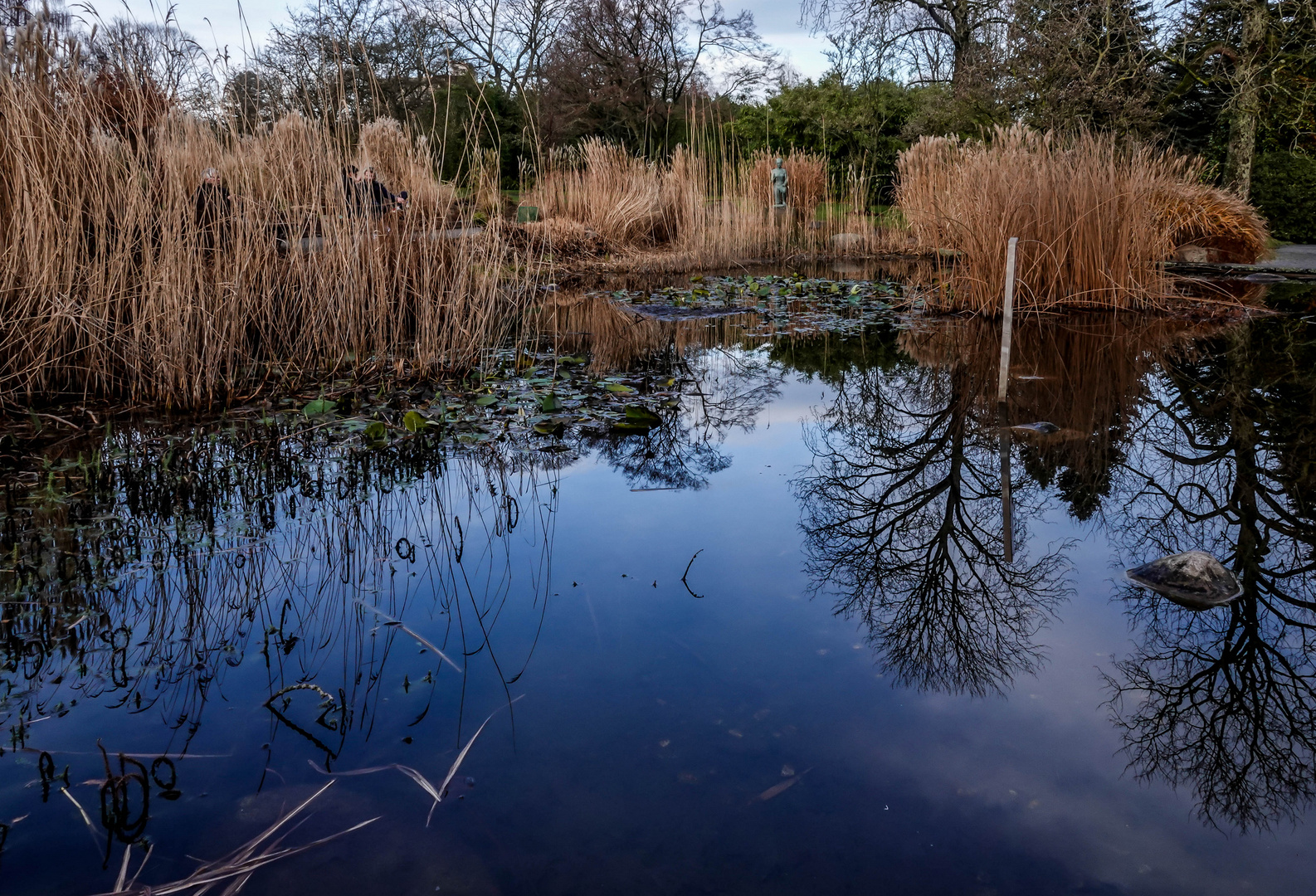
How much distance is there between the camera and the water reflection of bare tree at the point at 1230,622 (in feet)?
5.37

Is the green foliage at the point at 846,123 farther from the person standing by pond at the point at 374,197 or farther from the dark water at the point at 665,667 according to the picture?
the dark water at the point at 665,667

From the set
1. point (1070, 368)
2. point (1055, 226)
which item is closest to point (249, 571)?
point (1070, 368)

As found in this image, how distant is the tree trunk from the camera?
10836 millimetres

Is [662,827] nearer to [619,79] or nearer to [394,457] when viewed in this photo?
[394,457]

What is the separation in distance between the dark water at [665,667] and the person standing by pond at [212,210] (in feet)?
3.06

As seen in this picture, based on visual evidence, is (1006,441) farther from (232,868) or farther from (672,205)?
(672,205)

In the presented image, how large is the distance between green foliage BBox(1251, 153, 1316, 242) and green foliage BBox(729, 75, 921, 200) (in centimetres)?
596

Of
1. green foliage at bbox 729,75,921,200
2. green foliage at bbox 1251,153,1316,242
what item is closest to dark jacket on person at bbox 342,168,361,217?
green foliage at bbox 1251,153,1316,242

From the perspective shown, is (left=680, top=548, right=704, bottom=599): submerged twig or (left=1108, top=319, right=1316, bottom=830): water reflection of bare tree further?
(left=680, top=548, right=704, bottom=599): submerged twig

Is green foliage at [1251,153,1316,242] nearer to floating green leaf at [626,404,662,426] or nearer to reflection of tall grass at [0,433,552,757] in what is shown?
floating green leaf at [626,404,662,426]

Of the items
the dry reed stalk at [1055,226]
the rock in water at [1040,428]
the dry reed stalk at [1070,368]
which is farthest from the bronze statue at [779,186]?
the rock in water at [1040,428]

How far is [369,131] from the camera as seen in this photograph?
8344 mm

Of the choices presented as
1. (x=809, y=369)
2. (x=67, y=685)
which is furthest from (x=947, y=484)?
(x=67, y=685)

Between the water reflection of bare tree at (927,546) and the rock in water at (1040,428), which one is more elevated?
the rock in water at (1040,428)
